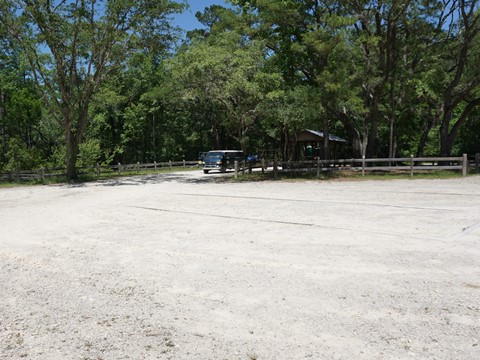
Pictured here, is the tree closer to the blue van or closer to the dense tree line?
the dense tree line

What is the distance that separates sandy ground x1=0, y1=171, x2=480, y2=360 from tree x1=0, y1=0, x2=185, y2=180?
15629 mm

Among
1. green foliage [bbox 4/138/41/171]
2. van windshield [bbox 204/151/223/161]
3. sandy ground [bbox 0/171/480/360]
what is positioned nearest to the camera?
sandy ground [bbox 0/171/480/360]

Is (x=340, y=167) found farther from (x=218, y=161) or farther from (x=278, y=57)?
(x=218, y=161)

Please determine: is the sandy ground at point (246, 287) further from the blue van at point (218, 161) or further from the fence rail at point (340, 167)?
the blue van at point (218, 161)

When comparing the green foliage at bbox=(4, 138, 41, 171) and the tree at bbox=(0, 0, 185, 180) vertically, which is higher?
the tree at bbox=(0, 0, 185, 180)

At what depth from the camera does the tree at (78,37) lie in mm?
20125

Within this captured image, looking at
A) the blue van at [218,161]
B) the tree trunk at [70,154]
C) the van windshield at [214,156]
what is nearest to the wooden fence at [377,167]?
the blue van at [218,161]

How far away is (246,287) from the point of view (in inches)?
175

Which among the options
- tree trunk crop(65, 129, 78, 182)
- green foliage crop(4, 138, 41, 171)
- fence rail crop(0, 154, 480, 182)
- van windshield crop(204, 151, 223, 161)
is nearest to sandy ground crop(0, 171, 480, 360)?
fence rail crop(0, 154, 480, 182)

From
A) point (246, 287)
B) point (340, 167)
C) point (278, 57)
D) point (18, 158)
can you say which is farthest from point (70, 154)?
point (246, 287)

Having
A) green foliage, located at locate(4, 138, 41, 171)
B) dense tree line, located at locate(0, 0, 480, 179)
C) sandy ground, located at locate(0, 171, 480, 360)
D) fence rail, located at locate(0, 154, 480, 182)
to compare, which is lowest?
sandy ground, located at locate(0, 171, 480, 360)

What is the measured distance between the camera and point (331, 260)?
540cm

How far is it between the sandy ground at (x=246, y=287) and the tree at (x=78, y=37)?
15.6m

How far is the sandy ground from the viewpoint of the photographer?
3166 millimetres
